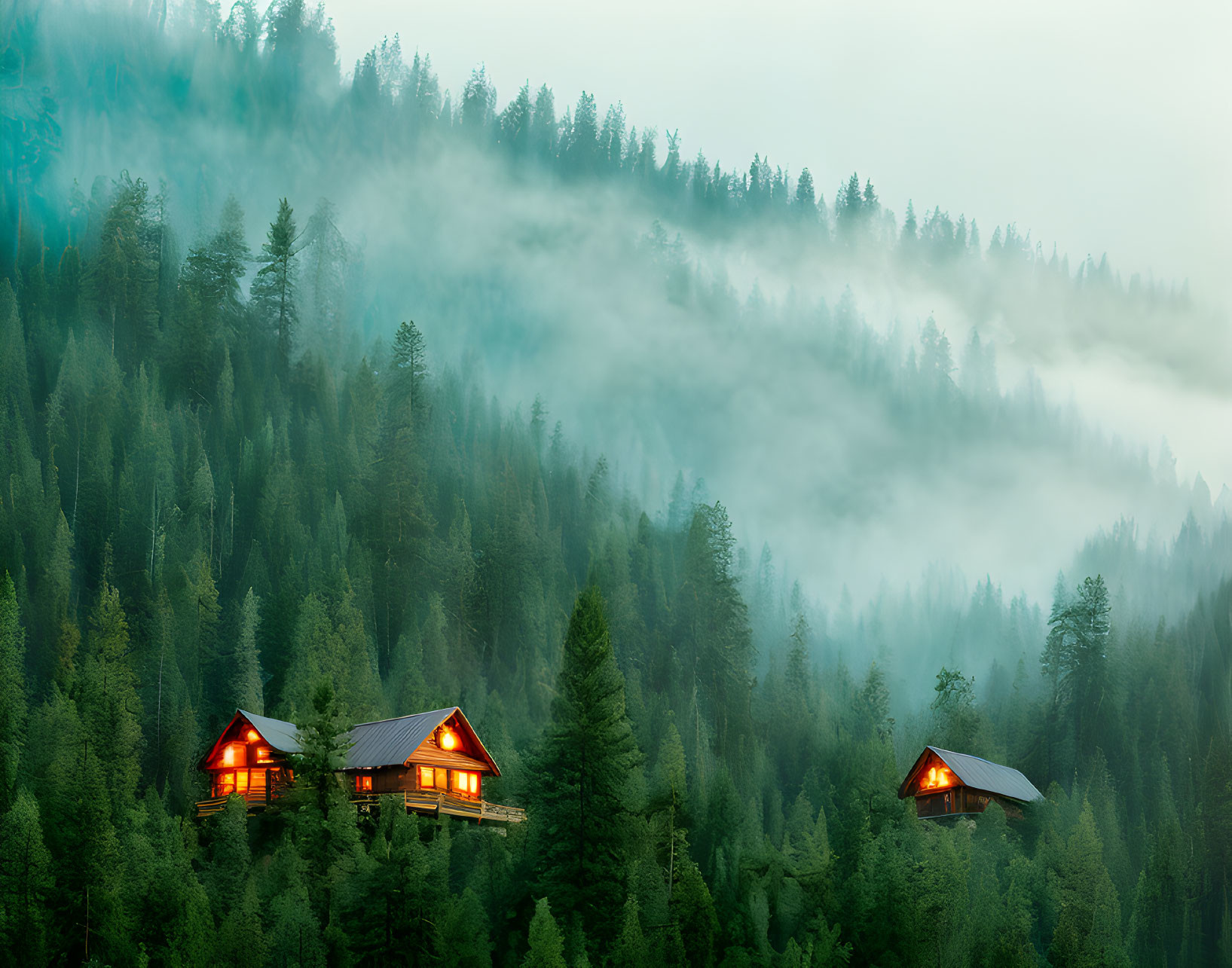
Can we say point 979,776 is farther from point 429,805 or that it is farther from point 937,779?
point 429,805

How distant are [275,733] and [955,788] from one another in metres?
49.9

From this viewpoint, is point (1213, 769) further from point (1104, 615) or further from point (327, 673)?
point (327, 673)

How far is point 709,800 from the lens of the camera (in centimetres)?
7175

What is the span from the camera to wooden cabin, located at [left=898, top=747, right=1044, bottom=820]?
8038cm

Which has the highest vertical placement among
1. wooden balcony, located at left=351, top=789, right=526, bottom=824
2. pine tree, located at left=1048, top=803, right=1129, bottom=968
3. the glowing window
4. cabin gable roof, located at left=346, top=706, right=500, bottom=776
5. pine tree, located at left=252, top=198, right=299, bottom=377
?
pine tree, located at left=252, top=198, right=299, bottom=377

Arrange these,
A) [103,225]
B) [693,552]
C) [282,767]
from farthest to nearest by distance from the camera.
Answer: [103,225] < [693,552] < [282,767]

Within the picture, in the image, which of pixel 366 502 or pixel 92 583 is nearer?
pixel 92 583

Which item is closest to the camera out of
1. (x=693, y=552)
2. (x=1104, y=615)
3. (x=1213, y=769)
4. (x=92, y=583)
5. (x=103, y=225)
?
(x=92, y=583)

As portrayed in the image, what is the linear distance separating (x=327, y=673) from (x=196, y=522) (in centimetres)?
2707

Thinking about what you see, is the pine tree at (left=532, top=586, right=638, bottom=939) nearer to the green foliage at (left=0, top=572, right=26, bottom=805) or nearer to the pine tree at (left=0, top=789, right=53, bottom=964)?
the pine tree at (left=0, top=789, right=53, bottom=964)

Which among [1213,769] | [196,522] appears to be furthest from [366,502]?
[1213,769]

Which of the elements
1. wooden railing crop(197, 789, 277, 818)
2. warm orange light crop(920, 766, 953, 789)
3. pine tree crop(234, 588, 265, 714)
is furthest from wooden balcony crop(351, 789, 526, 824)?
warm orange light crop(920, 766, 953, 789)

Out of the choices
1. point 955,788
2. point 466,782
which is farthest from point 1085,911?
point 466,782

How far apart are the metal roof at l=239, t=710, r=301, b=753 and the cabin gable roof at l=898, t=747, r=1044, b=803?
46016mm
